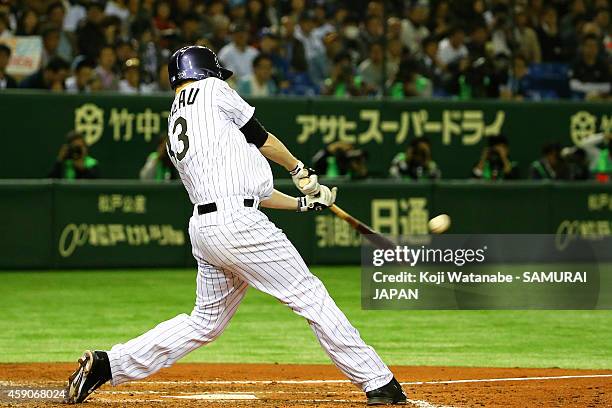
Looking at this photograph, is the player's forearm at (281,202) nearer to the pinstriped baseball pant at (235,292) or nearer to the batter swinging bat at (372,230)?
the batter swinging bat at (372,230)

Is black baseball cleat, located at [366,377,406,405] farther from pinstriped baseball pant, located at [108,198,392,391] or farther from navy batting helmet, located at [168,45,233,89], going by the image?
navy batting helmet, located at [168,45,233,89]

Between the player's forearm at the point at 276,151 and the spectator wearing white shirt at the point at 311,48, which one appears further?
the spectator wearing white shirt at the point at 311,48

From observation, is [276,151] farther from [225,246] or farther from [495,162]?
[495,162]

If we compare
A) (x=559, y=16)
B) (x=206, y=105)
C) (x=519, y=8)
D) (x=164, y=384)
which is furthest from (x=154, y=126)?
(x=206, y=105)

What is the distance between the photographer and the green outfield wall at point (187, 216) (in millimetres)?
13469

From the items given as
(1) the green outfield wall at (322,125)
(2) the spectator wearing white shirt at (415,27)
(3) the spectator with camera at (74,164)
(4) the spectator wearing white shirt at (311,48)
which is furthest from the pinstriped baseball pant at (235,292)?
(2) the spectator wearing white shirt at (415,27)

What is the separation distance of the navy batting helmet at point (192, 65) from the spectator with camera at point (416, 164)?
877 centimetres

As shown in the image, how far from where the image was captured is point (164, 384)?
22.9 ft

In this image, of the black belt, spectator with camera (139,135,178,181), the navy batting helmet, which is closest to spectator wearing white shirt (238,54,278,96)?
spectator with camera (139,135,178,181)

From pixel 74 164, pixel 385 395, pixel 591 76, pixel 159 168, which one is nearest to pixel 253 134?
pixel 385 395

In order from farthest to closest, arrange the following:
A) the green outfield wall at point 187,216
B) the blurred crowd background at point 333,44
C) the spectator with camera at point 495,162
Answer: the spectator with camera at point 495,162
the blurred crowd background at point 333,44
the green outfield wall at point 187,216

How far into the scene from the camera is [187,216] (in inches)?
546

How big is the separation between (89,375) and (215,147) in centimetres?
125

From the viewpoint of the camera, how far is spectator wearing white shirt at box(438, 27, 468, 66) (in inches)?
623
